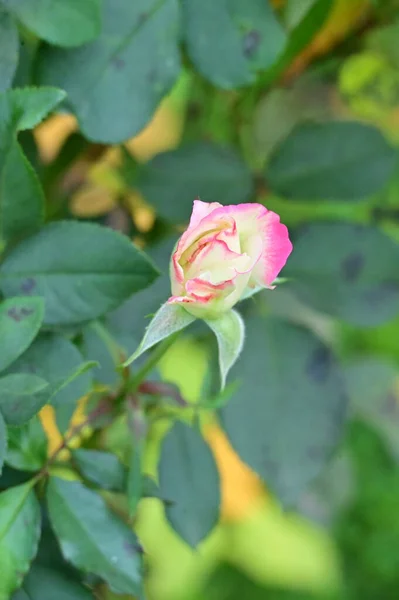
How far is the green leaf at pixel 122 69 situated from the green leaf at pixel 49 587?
250mm

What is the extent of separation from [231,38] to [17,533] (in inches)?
12.8

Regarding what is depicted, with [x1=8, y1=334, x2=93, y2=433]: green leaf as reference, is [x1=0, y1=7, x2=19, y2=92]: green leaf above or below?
above

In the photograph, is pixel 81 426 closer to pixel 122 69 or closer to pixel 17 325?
pixel 17 325

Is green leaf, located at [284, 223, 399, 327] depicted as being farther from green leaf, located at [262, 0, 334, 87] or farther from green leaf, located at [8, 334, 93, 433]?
green leaf, located at [8, 334, 93, 433]

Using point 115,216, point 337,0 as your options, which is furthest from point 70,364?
point 337,0

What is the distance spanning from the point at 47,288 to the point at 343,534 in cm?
115

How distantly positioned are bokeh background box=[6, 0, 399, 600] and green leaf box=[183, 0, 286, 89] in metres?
0.05

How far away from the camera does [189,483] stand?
45 centimetres

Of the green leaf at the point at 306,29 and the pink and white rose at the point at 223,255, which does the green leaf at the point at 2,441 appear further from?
the green leaf at the point at 306,29

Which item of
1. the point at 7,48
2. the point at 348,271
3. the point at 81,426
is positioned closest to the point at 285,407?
the point at 348,271

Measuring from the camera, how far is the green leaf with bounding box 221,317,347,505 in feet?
1.79

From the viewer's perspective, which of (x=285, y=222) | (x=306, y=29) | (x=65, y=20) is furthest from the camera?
(x=285, y=222)

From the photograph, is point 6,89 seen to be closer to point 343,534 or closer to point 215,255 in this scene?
point 215,255

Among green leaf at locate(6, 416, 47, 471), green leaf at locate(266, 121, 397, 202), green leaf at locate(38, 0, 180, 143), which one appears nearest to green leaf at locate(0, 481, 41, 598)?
green leaf at locate(6, 416, 47, 471)
